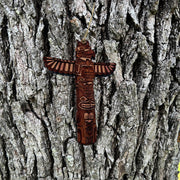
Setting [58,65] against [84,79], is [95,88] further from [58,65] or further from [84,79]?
[58,65]

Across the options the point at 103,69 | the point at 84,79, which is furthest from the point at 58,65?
the point at 103,69

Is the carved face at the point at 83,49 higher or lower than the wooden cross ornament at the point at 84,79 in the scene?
higher

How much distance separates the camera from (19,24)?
991 mm

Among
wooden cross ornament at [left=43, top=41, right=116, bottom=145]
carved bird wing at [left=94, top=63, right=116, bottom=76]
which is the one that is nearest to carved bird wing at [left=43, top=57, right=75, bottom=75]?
wooden cross ornament at [left=43, top=41, right=116, bottom=145]

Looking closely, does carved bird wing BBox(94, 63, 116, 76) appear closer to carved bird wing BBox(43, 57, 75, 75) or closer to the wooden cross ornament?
the wooden cross ornament

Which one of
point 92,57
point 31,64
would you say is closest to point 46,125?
point 31,64

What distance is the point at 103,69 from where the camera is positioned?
3.36 ft

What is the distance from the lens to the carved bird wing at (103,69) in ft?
3.33

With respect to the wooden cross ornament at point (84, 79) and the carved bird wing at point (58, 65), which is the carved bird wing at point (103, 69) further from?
the carved bird wing at point (58, 65)

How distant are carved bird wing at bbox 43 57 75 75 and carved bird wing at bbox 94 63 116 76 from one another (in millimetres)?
169

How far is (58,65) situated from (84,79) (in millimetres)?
178

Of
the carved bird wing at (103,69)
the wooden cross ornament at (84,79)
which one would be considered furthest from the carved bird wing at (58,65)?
the carved bird wing at (103,69)

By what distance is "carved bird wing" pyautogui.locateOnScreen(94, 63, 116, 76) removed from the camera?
1016 mm

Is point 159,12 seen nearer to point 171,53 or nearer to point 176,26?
point 176,26
